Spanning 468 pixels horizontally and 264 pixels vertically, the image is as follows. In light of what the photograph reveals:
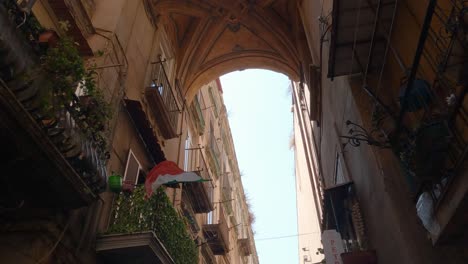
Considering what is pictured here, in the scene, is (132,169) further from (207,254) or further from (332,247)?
(207,254)

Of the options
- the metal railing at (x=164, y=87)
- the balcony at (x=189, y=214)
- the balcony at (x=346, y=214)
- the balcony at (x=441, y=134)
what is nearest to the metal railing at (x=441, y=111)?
the balcony at (x=441, y=134)

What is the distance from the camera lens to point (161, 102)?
10.8 meters

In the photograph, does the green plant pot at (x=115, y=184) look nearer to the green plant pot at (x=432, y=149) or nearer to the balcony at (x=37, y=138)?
the balcony at (x=37, y=138)

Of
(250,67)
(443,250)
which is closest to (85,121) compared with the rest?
(443,250)

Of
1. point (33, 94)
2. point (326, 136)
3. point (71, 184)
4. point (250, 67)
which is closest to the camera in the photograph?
point (33, 94)

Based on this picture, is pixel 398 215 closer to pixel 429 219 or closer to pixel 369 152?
pixel 429 219

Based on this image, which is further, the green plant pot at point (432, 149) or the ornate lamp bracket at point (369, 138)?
the ornate lamp bracket at point (369, 138)

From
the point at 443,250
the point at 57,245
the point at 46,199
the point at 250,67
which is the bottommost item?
the point at 443,250

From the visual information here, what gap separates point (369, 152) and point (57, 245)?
518 cm

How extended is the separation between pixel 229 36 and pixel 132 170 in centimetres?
990

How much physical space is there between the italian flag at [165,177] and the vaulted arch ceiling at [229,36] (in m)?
7.82

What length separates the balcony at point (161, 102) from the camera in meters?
10.7

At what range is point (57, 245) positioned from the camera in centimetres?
593

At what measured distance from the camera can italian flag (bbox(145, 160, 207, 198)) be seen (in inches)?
308
